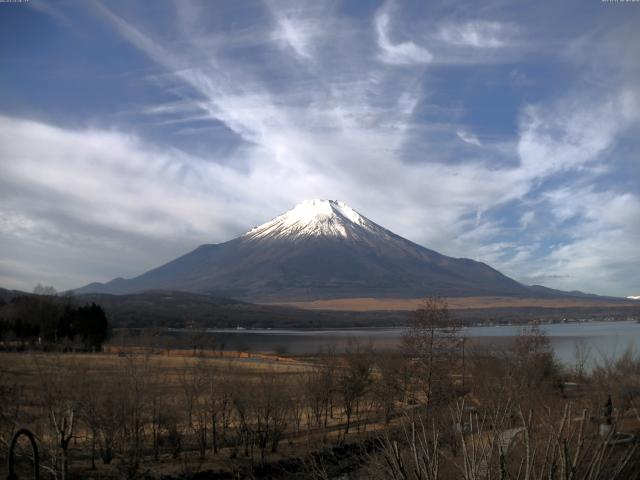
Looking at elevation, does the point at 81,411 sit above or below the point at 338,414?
above

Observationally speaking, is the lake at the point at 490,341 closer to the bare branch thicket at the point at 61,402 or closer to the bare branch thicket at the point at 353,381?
the bare branch thicket at the point at 353,381

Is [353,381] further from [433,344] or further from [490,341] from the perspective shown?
[490,341]

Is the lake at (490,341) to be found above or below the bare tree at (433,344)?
below

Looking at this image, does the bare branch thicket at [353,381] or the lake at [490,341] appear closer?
the bare branch thicket at [353,381]

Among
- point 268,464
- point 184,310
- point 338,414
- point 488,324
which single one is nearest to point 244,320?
point 184,310

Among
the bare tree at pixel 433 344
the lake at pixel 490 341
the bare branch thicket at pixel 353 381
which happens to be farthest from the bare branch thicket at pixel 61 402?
the lake at pixel 490 341

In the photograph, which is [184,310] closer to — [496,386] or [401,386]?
[401,386]

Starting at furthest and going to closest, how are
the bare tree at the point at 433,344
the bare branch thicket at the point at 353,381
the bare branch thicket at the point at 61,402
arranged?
the bare branch thicket at the point at 353,381, the bare tree at the point at 433,344, the bare branch thicket at the point at 61,402

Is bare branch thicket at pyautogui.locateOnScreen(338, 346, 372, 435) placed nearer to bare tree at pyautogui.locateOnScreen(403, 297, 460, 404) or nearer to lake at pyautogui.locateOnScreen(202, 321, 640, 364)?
bare tree at pyautogui.locateOnScreen(403, 297, 460, 404)

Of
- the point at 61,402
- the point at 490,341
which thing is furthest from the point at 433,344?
the point at 490,341

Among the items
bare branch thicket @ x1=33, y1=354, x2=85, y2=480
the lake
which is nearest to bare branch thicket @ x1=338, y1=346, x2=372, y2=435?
the lake

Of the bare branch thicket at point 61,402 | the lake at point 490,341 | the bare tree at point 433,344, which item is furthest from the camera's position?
the lake at point 490,341
